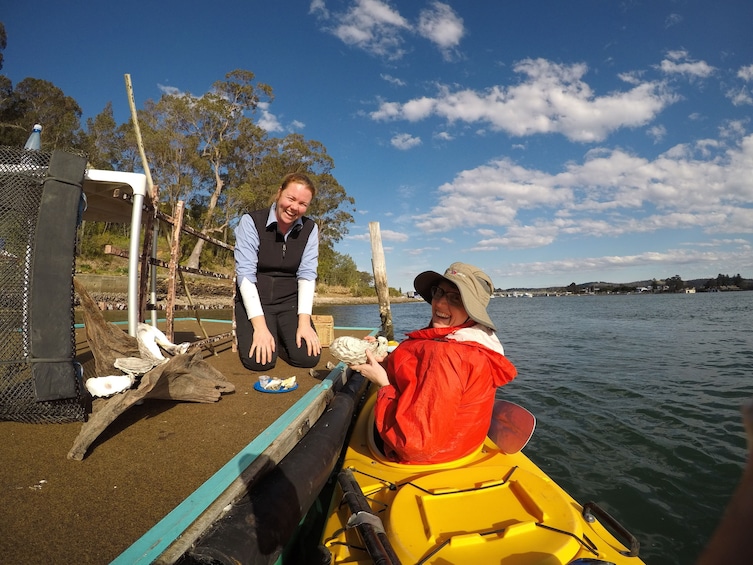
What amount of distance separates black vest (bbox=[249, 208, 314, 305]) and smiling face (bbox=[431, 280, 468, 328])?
97.0 inches

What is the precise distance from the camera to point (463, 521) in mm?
1791

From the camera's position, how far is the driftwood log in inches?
107

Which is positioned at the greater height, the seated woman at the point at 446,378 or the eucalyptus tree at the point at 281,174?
the eucalyptus tree at the point at 281,174

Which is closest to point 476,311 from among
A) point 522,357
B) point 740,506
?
point 740,506

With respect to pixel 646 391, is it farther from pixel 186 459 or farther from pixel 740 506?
pixel 740 506

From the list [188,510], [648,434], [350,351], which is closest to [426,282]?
[350,351]

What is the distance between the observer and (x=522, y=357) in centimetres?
1123

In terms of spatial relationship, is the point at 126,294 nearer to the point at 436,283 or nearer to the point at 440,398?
the point at 436,283

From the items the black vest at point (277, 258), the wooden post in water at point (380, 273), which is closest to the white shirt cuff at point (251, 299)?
the black vest at point (277, 258)

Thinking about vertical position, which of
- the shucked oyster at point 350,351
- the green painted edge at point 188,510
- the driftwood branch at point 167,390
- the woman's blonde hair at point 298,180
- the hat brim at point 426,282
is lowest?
the green painted edge at point 188,510

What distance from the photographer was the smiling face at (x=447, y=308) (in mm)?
2529

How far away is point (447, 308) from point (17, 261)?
2.85 metres

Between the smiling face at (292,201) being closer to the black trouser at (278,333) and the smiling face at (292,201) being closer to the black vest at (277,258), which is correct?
the black vest at (277,258)

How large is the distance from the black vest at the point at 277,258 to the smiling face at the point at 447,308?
8.08 feet
